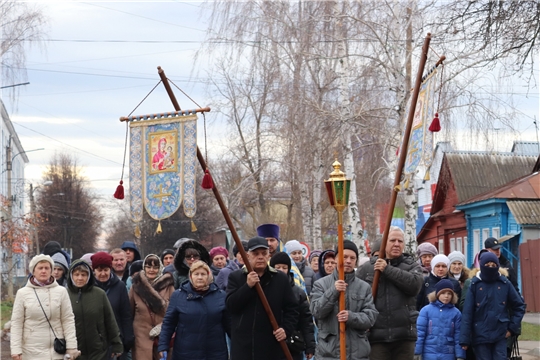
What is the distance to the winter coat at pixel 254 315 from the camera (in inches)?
324

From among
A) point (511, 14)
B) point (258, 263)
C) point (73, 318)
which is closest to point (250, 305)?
point (258, 263)

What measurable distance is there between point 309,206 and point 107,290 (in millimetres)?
21699

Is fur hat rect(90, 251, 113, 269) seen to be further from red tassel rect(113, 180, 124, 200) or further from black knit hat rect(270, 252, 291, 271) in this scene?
black knit hat rect(270, 252, 291, 271)

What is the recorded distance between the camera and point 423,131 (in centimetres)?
934

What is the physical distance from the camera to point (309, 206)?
104 ft

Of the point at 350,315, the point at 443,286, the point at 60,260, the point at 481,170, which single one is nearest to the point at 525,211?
the point at 481,170

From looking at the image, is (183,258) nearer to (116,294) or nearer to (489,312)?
(116,294)

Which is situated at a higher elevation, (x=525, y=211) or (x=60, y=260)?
(x=525, y=211)

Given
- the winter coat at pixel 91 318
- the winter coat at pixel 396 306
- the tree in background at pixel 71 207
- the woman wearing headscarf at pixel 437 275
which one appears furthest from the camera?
the tree in background at pixel 71 207

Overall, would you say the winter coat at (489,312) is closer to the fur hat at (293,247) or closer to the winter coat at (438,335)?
the winter coat at (438,335)

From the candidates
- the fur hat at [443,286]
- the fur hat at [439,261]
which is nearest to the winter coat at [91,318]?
the fur hat at [443,286]

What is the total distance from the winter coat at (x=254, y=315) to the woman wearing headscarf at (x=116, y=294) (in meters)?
2.16

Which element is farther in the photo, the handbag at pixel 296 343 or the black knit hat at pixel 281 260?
the black knit hat at pixel 281 260

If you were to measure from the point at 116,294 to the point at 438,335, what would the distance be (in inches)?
142
